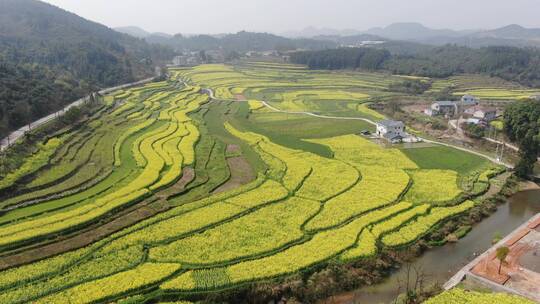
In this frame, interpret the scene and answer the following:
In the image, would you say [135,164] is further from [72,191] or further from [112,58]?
[112,58]

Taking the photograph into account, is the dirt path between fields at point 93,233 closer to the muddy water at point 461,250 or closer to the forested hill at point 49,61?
the muddy water at point 461,250

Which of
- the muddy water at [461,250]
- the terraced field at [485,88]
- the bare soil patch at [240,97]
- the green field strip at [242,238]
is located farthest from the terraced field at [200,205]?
the terraced field at [485,88]

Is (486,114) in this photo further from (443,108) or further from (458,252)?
(458,252)

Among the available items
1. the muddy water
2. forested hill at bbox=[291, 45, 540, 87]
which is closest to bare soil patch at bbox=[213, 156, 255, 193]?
the muddy water

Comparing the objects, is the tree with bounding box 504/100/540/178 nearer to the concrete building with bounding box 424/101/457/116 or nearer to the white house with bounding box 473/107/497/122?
the white house with bounding box 473/107/497/122

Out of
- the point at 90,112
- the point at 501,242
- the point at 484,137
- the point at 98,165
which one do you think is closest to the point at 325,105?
the point at 484,137
